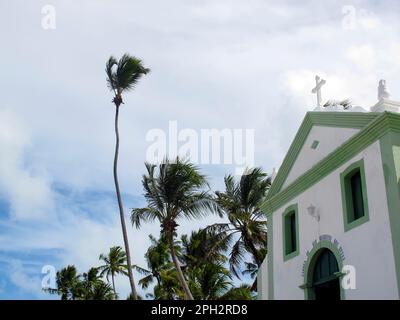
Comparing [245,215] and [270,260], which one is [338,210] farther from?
[245,215]

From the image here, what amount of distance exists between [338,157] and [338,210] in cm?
133

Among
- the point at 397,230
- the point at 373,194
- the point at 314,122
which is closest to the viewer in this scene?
the point at 397,230

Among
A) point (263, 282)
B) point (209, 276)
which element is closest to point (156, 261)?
point (209, 276)

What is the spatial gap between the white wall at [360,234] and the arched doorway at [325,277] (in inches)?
17.5

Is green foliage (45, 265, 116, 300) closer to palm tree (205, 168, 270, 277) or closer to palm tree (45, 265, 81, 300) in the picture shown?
palm tree (45, 265, 81, 300)

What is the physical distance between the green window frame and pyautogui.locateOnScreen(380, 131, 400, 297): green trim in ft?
14.0

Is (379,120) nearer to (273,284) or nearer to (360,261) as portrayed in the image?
(360,261)

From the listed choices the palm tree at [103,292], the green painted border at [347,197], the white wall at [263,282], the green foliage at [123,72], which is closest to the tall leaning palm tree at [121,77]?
the green foliage at [123,72]

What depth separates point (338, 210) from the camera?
1309 centimetres

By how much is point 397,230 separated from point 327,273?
318cm

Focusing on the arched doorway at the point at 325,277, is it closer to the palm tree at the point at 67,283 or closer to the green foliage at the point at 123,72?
the green foliage at the point at 123,72
